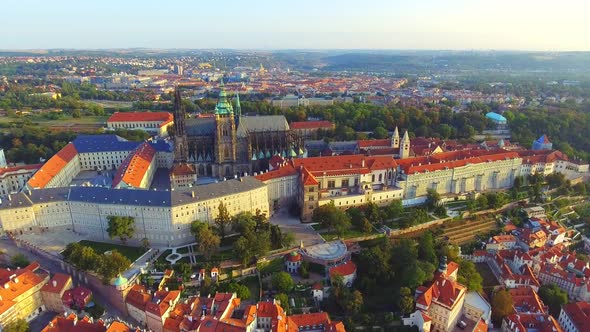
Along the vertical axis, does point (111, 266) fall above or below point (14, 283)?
above

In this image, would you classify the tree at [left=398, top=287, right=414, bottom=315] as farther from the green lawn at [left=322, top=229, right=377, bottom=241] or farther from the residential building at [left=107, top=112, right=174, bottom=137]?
the residential building at [left=107, top=112, right=174, bottom=137]

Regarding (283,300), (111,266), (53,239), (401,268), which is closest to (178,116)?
(53,239)

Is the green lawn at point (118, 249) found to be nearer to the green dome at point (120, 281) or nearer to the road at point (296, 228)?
the green dome at point (120, 281)

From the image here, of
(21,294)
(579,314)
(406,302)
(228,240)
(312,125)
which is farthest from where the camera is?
(312,125)

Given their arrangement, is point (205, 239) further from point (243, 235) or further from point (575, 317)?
point (575, 317)

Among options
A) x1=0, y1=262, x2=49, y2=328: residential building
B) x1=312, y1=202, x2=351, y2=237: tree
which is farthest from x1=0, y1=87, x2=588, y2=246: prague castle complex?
x1=0, y1=262, x2=49, y2=328: residential building

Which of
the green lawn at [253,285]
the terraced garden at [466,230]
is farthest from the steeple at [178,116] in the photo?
the terraced garden at [466,230]

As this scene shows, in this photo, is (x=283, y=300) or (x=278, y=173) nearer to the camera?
(x=283, y=300)
